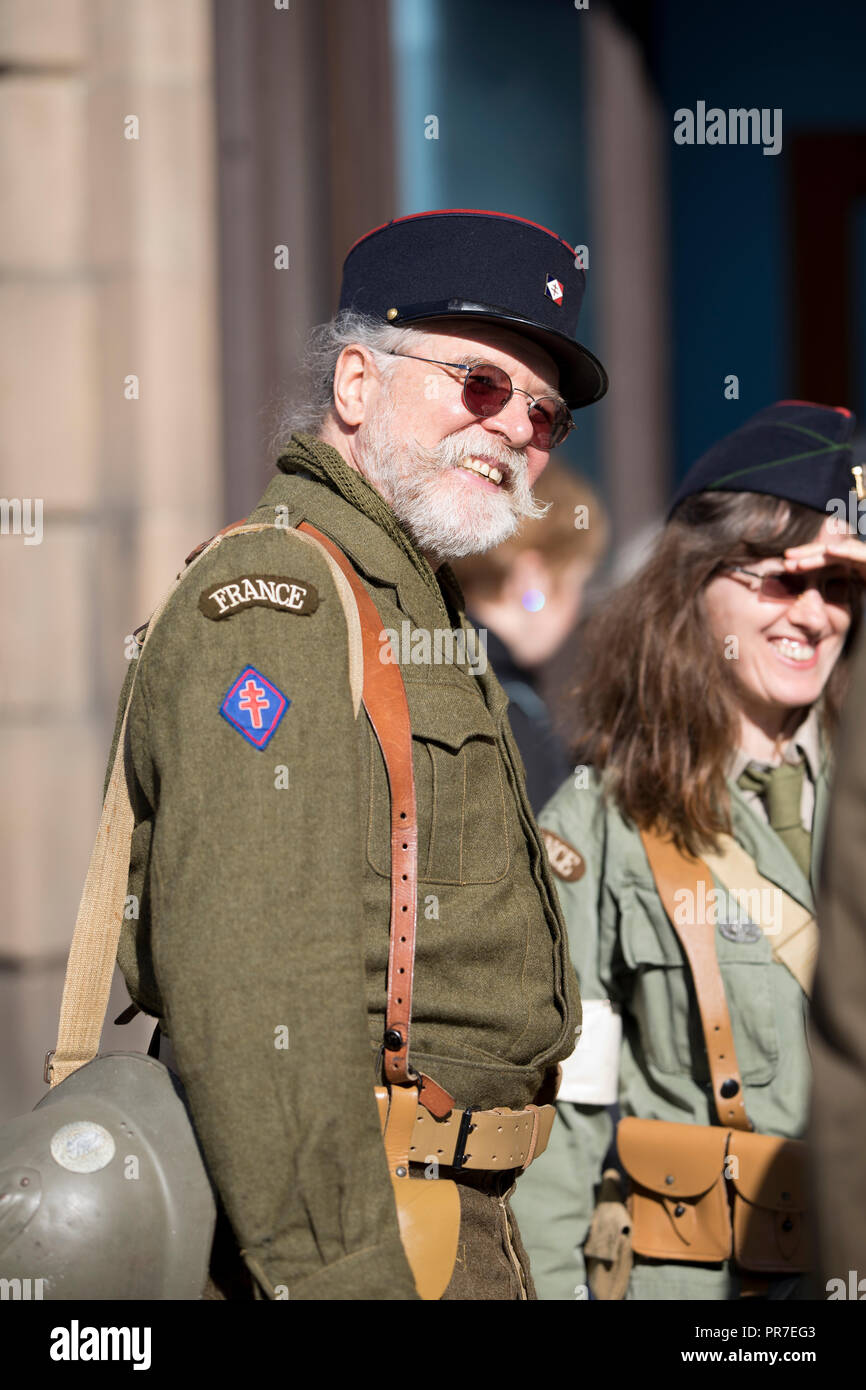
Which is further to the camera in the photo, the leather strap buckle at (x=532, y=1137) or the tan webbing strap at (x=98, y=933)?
the leather strap buckle at (x=532, y=1137)

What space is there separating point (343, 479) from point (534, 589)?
8.30 ft

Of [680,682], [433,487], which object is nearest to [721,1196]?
[680,682]

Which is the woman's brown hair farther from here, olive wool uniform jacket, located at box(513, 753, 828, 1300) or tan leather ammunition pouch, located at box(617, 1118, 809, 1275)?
tan leather ammunition pouch, located at box(617, 1118, 809, 1275)

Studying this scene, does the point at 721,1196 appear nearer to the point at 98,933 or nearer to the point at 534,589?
the point at 98,933

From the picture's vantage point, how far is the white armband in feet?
8.21

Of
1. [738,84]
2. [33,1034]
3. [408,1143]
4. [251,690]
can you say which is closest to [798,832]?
[408,1143]

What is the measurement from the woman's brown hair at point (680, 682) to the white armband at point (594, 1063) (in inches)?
14.1

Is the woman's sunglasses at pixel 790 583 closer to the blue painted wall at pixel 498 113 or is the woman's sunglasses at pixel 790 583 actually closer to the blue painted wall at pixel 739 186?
the blue painted wall at pixel 498 113

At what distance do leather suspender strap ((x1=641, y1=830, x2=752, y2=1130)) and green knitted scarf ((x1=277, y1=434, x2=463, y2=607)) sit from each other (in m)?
0.81

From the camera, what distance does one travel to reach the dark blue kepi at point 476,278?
212cm

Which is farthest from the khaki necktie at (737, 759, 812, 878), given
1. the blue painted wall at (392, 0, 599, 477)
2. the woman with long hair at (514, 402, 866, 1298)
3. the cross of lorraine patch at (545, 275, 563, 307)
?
the blue painted wall at (392, 0, 599, 477)

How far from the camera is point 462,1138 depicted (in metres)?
1.81

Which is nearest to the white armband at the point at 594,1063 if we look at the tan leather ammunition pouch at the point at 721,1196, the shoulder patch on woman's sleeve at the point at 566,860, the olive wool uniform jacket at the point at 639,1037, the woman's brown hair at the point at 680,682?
the olive wool uniform jacket at the point at 639,1037

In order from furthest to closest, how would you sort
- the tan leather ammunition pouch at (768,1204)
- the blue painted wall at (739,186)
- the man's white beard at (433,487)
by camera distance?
1. the blue painted wall at (739,186)
2. the tan leather ammunition pouch at (768,1204)
3. the man's white beard at (433,487)
